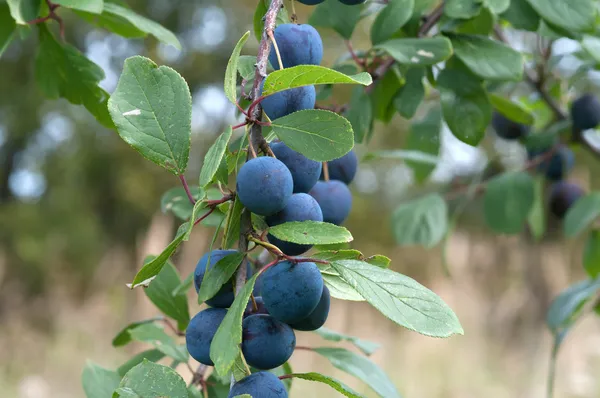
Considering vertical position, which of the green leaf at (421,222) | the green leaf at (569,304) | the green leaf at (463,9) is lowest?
the green leaf at (569,304)

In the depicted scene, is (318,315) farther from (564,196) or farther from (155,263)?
(564,196)

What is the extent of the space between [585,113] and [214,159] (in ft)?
3.04

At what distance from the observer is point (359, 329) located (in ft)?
15.2

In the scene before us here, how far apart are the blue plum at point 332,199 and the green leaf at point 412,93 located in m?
0.16

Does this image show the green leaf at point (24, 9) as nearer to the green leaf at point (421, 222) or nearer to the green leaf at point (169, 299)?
the green leaf at point (169, 299)

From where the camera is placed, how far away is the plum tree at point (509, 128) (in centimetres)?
124

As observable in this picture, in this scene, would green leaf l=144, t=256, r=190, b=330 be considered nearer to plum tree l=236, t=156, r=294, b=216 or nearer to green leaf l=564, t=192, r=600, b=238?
plum tree l=236, t=156, r=294, b=216

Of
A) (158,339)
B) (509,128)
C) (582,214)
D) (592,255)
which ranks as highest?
(158,339)

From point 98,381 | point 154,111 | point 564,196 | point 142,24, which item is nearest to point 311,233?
point 154,111

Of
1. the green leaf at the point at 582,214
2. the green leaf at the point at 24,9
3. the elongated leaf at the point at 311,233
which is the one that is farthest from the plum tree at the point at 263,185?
the green leaf at the point at 582,214

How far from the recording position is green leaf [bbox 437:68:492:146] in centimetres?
76

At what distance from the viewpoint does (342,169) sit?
717 millimetres

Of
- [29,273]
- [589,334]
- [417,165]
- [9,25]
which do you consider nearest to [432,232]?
[417,165]

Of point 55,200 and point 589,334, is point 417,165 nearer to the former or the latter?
point 589,334
